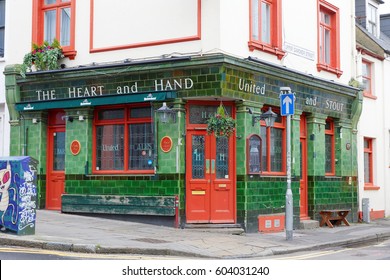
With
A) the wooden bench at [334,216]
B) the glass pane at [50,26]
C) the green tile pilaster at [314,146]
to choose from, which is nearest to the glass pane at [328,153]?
the green tile pilaster at [314,146]

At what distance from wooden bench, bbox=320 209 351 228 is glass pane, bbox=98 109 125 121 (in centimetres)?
730

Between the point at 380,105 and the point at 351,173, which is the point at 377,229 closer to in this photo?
the point at 351,173

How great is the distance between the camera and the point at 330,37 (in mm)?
22094

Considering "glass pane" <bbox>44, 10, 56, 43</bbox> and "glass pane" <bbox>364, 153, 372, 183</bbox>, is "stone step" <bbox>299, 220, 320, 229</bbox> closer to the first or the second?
"glass pane" <bbox>364, 153, 372, 183</bbox>

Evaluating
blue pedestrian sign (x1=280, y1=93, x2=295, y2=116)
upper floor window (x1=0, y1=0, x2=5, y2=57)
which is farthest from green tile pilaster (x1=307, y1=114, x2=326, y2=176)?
upper floor window (x1=0, y1=0, x2=5, y2=57)

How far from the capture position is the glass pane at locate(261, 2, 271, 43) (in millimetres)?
18359

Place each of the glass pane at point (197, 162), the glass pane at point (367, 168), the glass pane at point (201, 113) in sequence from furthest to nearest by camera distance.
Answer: the glass pane at point (367, 168), the glass pane at point (201, 113), the glass pane at point (197, 162)

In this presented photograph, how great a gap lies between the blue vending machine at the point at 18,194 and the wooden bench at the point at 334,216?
1006 cm

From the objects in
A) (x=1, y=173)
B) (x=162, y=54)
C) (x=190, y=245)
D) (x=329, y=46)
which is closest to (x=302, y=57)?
(x=329, y=46)

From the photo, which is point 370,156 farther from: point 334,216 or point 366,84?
point 334,216

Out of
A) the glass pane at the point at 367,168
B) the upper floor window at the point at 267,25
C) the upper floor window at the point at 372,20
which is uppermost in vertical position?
the upper floor window at the point at 372,20

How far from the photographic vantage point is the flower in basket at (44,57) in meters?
18.8

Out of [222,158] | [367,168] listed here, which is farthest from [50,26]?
[367,168]

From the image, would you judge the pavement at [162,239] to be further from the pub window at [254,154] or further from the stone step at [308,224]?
the pub window at [254,154]
